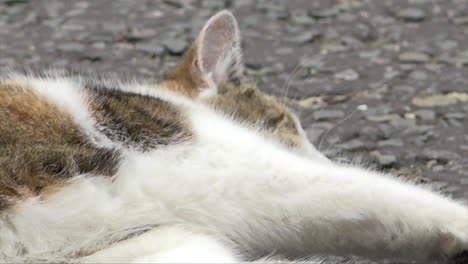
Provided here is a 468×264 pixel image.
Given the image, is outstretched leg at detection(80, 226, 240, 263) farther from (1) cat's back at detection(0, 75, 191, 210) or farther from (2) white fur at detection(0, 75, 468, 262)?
(1) cat's back at detection(0, 75, 191, 210)

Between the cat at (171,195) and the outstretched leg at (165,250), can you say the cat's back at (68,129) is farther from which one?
the outstretched leg at (165,250)

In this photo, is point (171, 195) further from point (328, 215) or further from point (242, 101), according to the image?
point (242, 101)

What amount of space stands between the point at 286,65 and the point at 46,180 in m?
2.31

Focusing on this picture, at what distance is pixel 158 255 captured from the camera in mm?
2271

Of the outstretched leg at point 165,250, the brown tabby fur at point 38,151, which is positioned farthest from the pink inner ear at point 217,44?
the outstretched leg at point 165,250

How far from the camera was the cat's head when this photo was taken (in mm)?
3090


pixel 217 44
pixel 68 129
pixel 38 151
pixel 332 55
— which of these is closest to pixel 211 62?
pixel 217 44

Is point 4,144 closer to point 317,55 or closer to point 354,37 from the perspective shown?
point 317,55

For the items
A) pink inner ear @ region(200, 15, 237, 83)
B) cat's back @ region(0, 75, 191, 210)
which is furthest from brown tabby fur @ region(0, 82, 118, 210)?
pink inner ear @ region(200, 15, 237, 83)

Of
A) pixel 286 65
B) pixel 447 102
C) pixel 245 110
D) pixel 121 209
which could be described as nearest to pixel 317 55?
pixel 286 65

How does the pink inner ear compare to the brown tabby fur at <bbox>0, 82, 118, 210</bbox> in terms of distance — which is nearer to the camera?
the brown tabby fur at <bbox>0, 82, 118, 210</bbox>

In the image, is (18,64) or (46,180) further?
(18,64)

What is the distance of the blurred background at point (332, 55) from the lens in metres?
3.64

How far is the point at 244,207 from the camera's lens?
8.25 ft
